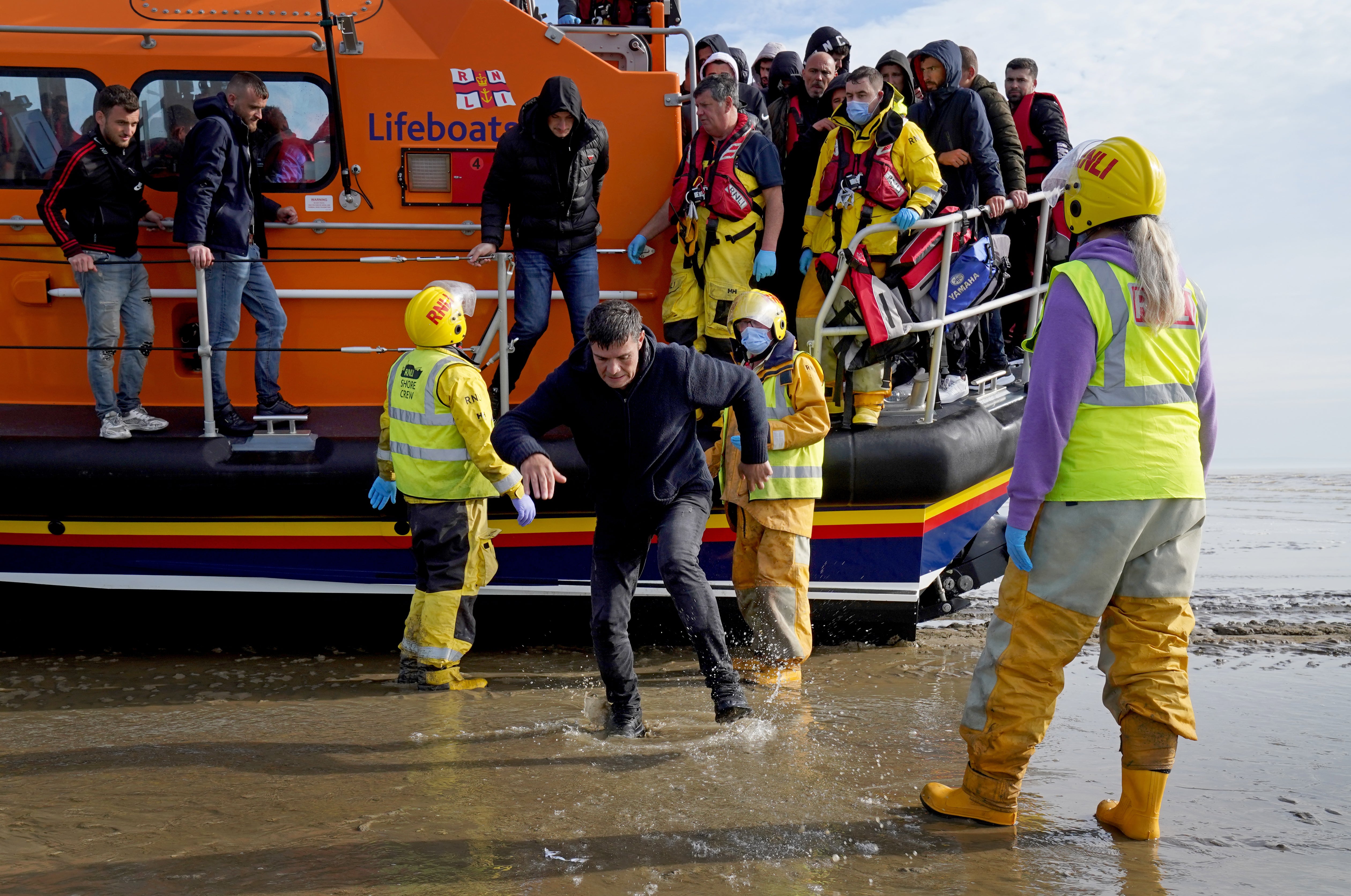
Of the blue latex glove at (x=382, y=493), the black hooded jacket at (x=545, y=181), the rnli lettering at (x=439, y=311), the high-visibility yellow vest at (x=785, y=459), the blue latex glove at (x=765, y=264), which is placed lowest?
the blue latex glove at (x=382, y=493)

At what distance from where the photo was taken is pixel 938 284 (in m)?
4.63

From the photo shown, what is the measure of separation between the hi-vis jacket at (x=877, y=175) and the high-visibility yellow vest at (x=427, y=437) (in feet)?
5.90

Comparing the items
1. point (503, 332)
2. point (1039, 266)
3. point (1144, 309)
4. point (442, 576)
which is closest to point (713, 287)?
point (503, 332)

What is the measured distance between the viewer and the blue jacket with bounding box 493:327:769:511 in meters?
3.47

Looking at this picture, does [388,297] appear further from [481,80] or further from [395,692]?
[395,692]

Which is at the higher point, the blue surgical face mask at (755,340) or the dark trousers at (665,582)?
the blue surgical face mask at (755,340)

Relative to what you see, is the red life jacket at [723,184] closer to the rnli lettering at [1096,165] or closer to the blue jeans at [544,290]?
the blue jeans at [544,290]

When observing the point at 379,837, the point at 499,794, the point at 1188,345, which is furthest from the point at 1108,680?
the point at 379,837

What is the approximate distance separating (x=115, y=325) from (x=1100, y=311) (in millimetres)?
3953

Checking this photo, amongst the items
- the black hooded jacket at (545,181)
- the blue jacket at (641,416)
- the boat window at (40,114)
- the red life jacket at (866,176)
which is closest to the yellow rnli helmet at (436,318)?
the black hooded jacket at (545,181)

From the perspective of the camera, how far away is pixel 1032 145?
6207mm

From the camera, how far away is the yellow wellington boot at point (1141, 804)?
112 inches

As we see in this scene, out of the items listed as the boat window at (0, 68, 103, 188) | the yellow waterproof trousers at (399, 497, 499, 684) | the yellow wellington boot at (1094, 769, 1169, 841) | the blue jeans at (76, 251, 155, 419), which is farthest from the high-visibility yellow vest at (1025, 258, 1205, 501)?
the boat window at (0, 68, 103, 188)

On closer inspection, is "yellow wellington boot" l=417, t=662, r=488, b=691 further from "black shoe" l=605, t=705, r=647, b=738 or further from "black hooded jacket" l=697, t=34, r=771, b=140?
"black hooded jacket" l=697, t=34, r=771, b=140
